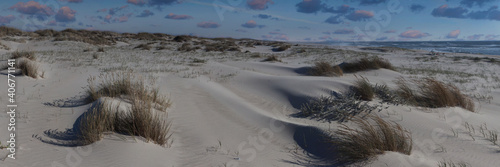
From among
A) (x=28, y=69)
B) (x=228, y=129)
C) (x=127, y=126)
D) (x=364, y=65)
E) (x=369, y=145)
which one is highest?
(x=364, y=65)

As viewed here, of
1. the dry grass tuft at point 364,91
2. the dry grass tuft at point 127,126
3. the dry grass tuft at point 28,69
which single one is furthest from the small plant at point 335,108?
the dry grass tuft at point 28,69

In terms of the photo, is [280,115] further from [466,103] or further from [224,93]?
[466,103]

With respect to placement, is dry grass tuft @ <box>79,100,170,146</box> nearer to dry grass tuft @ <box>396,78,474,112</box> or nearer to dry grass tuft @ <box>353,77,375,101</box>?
dry grass tuft @ <box>353,77,375,101</box>

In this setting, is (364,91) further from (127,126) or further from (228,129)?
(127,126)

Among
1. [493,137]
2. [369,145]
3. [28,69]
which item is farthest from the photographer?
[28,69]

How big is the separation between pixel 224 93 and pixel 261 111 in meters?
1.37

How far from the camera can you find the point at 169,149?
3.40 metres

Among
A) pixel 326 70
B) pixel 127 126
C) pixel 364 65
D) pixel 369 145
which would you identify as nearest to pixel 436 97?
pixel 369 145

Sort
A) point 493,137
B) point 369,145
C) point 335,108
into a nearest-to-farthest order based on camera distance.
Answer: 1. point 369,145
2. point 493,137
3. point 335,108

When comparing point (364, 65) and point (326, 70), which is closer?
point (326, 70)

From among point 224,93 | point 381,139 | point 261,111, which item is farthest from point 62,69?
point 381,139

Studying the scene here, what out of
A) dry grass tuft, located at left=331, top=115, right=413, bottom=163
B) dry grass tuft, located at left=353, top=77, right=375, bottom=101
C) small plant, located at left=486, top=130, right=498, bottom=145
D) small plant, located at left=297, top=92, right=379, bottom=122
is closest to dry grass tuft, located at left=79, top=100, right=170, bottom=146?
dry grass tuft, located at left=331, top=115, right=413, bottom=163

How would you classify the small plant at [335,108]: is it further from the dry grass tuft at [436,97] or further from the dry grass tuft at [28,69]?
the dry grass tuft at [28,69]

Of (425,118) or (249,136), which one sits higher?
(425,118)
